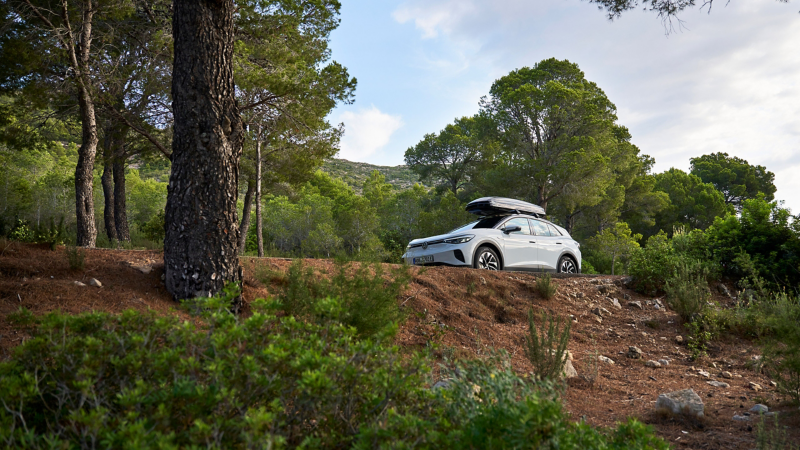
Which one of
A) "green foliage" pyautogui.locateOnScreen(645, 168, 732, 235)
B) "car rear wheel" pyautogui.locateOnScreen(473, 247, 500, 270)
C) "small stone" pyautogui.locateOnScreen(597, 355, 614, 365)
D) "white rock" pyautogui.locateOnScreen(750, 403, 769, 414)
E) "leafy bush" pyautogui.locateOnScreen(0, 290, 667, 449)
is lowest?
"small stone" pyautogui.locateOnScreen(597, 355, 614, 365)

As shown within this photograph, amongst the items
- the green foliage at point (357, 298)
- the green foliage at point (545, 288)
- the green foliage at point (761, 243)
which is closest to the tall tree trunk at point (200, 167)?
the green foliage at point (357, 298)

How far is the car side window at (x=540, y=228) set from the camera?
35.3ft

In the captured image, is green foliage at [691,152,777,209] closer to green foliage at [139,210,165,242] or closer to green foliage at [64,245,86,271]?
green foliage at [139,210,165,242]

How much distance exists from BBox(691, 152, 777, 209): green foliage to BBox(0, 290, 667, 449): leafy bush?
60.7 metres

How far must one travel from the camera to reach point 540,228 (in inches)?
429

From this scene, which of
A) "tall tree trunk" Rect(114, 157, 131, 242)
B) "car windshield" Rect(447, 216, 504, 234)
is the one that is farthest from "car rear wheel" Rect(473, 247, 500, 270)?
"tall tree trunk" Rect(114, 157, 131, 242)

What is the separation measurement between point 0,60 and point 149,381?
14.7m

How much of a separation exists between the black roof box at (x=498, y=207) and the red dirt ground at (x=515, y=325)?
1.97 meters

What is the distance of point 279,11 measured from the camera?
13500 mm

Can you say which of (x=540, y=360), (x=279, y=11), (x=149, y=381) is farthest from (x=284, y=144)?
(x=149, y=381)

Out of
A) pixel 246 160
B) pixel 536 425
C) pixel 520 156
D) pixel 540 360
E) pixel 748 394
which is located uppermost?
pixel 520 156

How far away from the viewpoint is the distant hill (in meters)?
100

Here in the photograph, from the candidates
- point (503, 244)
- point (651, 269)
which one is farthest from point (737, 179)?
point (503, 244)

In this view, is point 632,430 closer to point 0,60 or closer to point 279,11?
point 279,11
